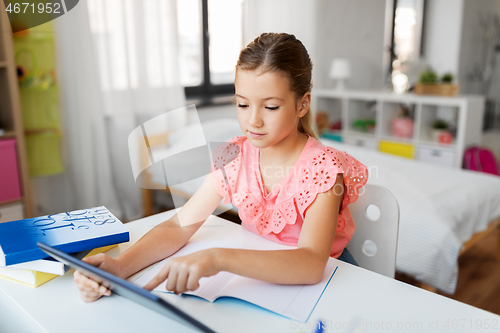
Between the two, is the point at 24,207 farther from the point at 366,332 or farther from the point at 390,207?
the point at 366,332

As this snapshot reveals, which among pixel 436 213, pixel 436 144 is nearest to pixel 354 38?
pixel 436 144

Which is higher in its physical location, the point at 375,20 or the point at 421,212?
the point at 375,20

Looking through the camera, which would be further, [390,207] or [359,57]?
[359,57]

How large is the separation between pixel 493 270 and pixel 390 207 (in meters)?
1.34

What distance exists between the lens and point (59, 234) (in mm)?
631

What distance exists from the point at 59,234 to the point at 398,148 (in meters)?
2.69

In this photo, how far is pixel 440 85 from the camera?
2834mm

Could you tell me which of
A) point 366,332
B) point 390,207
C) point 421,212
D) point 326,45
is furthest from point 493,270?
point 326,45

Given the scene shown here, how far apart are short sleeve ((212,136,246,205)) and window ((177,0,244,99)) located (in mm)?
1777

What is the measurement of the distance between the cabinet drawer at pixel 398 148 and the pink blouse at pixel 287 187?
2.22 meters

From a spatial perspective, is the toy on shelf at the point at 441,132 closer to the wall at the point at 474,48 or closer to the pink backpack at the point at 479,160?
the pink backpack at the point at 479,160

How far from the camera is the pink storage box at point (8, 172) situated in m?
1.67

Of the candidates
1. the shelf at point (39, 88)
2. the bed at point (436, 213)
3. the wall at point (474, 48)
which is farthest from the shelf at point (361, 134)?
the shelf at point (39, 88)

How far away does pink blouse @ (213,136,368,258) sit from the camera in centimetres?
75
